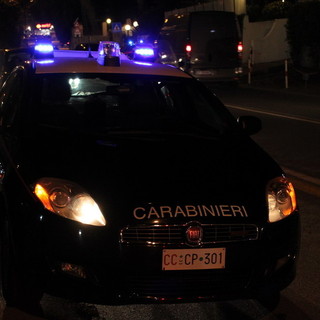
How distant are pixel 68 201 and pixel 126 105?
1.79 metres

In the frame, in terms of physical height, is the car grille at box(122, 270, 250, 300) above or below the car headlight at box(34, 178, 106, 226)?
below

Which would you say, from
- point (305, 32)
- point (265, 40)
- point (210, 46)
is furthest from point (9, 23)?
point (305, 32)

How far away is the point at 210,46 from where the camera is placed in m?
22.6

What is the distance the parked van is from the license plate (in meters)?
19.4

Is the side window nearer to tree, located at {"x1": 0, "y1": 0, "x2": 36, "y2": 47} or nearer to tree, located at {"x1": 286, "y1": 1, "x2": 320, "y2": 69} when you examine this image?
tree, located at {"x1": 286, "y1": 1, "x2": 320, "y2": 69}

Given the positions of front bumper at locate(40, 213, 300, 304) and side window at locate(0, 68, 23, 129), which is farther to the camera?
side window at locate(0, 68, 23, 129)

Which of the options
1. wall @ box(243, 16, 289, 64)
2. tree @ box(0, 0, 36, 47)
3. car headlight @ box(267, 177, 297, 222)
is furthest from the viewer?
tree @ box(0, 0, 36, 47)

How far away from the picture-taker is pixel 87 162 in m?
3.89

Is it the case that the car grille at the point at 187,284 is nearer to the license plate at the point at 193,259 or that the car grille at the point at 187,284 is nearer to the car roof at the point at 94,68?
the license plate at the point at 193,259

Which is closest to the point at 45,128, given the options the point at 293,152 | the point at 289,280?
the point at 289,280

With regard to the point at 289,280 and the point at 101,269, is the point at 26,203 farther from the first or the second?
the point at 289,280

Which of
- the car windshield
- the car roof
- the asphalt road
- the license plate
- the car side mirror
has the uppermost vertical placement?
the car roof

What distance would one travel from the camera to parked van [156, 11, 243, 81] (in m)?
22.5

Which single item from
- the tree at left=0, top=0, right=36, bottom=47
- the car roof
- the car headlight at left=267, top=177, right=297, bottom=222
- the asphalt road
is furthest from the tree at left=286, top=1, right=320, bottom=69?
the tree at left=0, top=0, right=36, bottom=47
